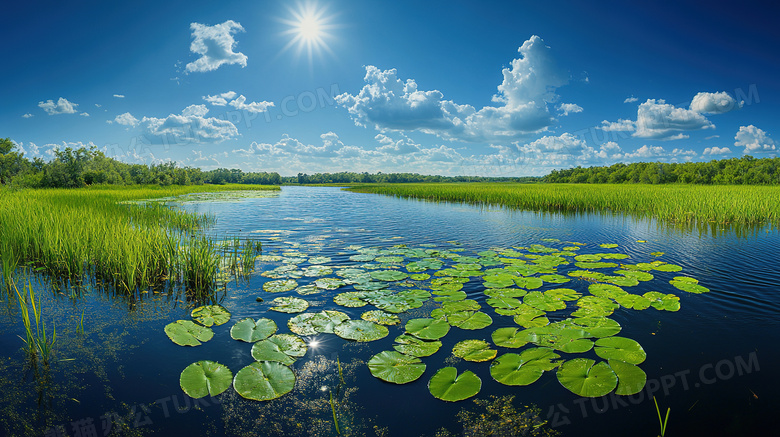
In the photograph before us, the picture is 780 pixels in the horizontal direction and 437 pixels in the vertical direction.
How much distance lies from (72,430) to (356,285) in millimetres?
4010

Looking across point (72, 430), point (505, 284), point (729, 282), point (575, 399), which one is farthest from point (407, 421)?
point (729, 282)

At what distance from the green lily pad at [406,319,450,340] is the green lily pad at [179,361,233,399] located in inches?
84.9

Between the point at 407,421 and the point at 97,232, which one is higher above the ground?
the point at 97,232

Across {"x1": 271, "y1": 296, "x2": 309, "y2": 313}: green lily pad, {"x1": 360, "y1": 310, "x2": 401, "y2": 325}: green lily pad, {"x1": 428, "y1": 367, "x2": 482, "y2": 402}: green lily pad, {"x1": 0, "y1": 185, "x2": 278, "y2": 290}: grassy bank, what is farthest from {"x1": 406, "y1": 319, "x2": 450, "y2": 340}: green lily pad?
{"x1": 0, "y1": 185, "x2": 278, "y2": 290}: grassy bank

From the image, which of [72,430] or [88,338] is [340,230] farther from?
[72,430]

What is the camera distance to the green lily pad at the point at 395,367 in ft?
10.8

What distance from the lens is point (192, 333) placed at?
13.9 ft

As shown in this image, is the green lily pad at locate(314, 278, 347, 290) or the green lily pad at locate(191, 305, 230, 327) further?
the green lily pad at locate(314, 278, 347, 290)

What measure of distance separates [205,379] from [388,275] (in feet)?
13.1

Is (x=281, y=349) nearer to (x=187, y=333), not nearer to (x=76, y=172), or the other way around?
(x=187, y=333)

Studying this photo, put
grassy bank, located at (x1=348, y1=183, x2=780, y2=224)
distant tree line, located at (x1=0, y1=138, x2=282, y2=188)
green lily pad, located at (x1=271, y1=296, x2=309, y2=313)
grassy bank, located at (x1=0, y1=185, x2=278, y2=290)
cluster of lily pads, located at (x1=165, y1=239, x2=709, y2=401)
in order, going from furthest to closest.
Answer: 1. distant tree line, located at (x1=0, y1=138, x2=282, y2=188)
2. grassy bank, located at (x1=348, y1=183, x2=780, y2=224)
3. grassy bank, located at (x1=0, y1=185, x2=278, y2=290)
4. green lily pad, located at (x1=271, y1=296, x2=309, y2=313)
5. cluster of lily pads, located at (x1=165, y1=239, x2=709, y2=401)

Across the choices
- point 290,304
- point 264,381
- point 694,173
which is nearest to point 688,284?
point 290,304

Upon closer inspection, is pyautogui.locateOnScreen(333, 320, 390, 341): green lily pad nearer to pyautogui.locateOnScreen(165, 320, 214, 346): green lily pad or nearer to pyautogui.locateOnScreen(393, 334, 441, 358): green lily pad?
Result: pyautogui.locateOnScreen(393, 334, 441, 358): green lily pad

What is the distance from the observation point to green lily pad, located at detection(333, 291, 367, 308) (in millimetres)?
5234
